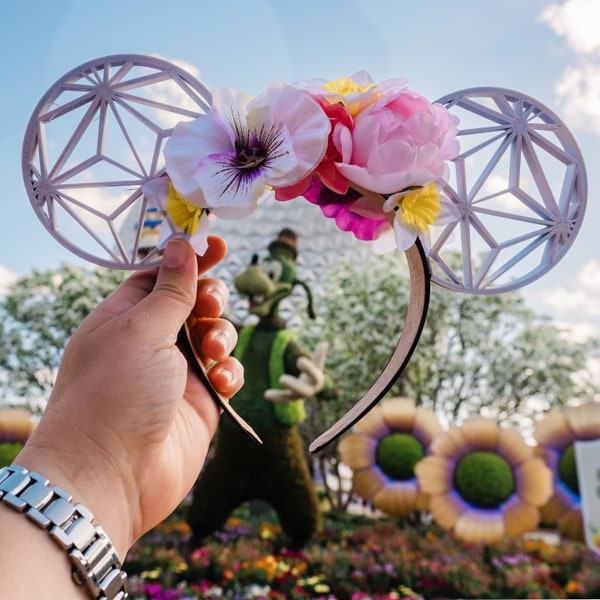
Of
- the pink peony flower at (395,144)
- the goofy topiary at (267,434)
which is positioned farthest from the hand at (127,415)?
→ the goofy topiary at (267,434)

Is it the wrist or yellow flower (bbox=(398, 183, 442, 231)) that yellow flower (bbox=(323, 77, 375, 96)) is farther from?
the wrist

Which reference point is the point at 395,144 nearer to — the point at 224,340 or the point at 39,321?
the point at 224,340

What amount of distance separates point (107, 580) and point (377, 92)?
0.65 metres

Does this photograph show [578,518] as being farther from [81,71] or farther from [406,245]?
[81,71]

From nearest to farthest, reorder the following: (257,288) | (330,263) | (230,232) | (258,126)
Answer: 1. (258,126)
2. (257,288)
3. (230,232)
4. (330,263)

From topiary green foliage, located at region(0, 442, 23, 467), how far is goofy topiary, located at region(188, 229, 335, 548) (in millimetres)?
1057

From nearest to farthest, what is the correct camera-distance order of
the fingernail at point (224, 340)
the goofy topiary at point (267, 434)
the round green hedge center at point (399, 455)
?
the fingernail at point (224, 340)
the goofy topiary at point (267, 434)
the round green hedge center at point (399, 455)

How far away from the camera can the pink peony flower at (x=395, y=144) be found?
30.5 inches

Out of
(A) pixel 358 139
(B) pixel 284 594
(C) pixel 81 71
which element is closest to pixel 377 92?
(A) pixel 358 139

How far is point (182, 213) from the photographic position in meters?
0.83

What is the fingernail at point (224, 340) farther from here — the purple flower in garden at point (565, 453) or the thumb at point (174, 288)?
the purple flower in garden at point (565, 453)

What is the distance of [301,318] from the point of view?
17.5ft

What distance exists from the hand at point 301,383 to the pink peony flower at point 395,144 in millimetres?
2520

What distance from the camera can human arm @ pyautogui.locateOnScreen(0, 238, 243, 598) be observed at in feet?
2.00
